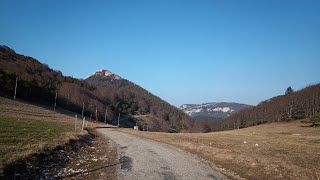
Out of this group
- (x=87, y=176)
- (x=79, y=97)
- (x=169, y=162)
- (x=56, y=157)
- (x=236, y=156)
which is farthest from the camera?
(x=79, y=97)

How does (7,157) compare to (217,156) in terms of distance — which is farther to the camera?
(217,156)

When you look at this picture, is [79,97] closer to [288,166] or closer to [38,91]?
[38,91]

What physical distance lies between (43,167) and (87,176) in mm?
2483

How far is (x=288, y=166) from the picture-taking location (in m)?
20.7

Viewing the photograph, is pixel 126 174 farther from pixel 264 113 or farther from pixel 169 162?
pixel 264 113

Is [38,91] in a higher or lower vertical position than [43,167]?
higher

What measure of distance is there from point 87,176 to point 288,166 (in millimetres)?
12244

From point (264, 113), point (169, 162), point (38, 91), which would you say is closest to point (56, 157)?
point (169, 162)

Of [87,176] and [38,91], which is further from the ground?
[38,91]

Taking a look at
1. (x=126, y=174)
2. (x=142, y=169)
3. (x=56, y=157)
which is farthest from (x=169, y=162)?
(x=56, y=157)

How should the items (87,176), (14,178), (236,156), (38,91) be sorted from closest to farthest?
(14,178)
(87,176)
(236,156)
(38,91)

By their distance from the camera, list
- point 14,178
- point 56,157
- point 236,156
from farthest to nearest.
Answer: point 236,156 < point 56,157 < point 14,178

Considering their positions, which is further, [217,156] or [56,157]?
[217,156]

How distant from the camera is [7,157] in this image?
1548 cm
